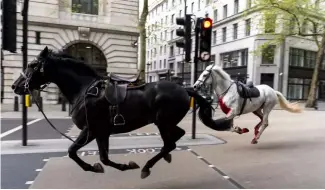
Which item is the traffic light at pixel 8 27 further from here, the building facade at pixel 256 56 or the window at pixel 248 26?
the building facade at pixel 256 56

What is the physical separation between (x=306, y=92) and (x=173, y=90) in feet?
123

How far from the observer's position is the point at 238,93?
7023 millimetres

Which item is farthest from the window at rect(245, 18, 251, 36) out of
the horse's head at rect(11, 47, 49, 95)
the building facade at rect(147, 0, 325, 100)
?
the horse's head at rect(11, 47, 49, 95)

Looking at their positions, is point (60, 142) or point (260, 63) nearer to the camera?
point (60, 142)

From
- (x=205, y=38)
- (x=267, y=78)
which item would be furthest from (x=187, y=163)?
(x=267, y=78)

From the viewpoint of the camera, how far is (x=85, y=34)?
2117 centimetres

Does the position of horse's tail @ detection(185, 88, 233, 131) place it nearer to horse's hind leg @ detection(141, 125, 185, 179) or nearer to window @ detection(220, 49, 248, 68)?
horse's hind leg @ detection(141, 125, 185, 179)

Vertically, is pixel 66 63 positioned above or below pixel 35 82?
above

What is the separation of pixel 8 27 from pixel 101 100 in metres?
2.52

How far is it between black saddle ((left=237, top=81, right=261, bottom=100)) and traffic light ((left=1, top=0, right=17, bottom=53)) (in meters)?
5.15

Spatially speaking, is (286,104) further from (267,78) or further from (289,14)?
(267,78)

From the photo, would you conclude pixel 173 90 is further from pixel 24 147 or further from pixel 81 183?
pixel 24 147

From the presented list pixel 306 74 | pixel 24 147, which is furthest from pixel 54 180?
pixel 306 74

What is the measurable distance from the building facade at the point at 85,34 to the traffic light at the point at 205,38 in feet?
47.4
